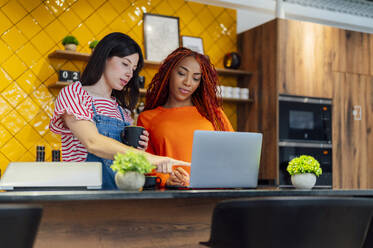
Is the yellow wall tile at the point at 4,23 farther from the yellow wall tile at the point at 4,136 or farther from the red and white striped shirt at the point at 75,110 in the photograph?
the red and white striped shirt at the point at 75,110

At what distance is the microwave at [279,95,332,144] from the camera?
4234 mm

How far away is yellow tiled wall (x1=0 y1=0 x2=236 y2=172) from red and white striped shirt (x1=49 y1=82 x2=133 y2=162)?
5.83 feet

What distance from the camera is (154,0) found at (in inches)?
168

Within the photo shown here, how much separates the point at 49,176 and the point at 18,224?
1.48 ft

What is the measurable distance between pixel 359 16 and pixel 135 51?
396 centimetres

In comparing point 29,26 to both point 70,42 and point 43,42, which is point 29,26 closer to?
point 43,42

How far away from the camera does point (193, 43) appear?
172 inches

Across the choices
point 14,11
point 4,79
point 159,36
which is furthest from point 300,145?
point 14,11

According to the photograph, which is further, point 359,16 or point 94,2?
point 359,16

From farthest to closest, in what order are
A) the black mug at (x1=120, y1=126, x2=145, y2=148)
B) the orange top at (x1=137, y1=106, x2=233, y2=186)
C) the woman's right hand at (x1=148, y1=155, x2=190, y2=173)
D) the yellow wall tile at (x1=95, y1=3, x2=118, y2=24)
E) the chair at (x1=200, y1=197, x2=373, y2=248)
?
the yellow wall tile at (x1=95, y1=3, x2=118, y2=24) < the orange top at (x1=137, y1=106, x2=233, y2=186) < the black mug at (x1=120, y1=126, x2=145, y2=148) < the woman's right hand at (x1=148, y1=155, x2=190, y2=173) < the chair at (x1=200, y1=197, x2=373, y2=248)

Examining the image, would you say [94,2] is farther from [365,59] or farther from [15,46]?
[365,59]

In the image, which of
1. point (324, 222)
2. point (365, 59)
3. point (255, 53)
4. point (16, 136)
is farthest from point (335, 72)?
point (324, 222)

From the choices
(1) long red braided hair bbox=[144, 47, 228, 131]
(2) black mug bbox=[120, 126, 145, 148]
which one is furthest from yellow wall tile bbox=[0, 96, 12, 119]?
(2) black mug bbox=[120, 126, 145, 148]

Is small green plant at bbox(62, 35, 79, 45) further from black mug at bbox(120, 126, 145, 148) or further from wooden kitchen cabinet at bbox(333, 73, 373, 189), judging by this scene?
wooden kitchen cabinet at bbox(333, 73, 373, 189)
